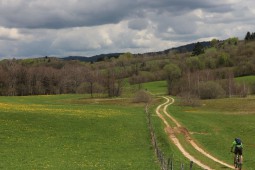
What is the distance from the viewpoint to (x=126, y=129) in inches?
2037

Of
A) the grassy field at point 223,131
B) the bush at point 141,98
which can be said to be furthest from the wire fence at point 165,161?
the bush at point 141,98

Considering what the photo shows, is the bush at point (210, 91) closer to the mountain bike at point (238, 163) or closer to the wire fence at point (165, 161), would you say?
the wire fence at point (165, 161)

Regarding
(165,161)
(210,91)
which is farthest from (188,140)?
(210,91)

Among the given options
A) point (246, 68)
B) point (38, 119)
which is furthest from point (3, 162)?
point (246, 68)

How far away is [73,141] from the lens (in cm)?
4384

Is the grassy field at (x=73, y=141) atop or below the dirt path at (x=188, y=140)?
atop

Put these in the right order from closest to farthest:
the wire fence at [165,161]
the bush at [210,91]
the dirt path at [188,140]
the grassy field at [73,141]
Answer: the wire fence at [165,161]
the grassy field at [73,141]
the dirt path at [188,140]
the bush at [210,91]

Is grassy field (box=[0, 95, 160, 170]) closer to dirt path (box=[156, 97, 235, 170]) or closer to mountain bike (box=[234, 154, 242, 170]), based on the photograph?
dirt path (box=[156, 97, 235, 170])

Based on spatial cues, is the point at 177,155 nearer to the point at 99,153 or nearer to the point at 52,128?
the point at 99,153

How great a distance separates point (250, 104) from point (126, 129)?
47.3 metres

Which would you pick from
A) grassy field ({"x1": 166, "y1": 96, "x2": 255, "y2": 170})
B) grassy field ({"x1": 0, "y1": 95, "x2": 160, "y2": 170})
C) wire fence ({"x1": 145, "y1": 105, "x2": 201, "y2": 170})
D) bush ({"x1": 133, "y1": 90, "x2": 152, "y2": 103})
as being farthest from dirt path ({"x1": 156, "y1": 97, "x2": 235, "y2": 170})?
bush ({"x1": 133, "y1": 90, "x2": 152, "y2": 103})

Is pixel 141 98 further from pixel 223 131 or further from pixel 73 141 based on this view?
pixel 73 141

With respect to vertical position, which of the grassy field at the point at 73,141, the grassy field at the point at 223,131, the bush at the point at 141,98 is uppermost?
the bush at the point at 141,98

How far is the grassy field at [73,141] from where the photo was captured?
3231cm
